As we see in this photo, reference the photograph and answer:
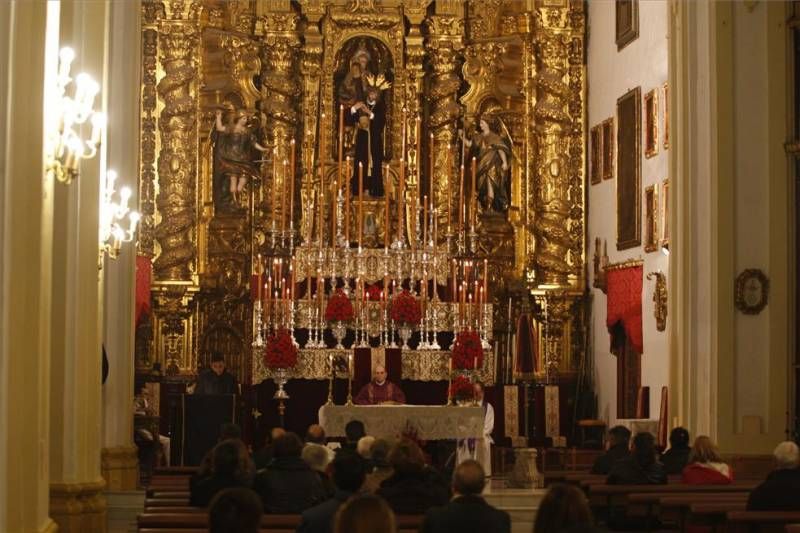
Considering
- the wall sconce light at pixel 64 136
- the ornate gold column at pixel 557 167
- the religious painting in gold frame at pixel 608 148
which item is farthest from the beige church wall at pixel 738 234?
the wall sconce light at pixel 64 136

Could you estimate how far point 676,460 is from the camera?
648 inches

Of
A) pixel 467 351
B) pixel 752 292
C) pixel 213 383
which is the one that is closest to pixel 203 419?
pixel 213 383

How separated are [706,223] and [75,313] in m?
8.36

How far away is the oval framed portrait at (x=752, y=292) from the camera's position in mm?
19516

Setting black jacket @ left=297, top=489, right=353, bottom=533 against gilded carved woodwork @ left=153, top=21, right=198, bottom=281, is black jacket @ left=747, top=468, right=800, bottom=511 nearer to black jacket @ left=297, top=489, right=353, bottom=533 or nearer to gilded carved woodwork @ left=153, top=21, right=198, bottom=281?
black jacket @ left=297, top=489, right=353, bottom=533

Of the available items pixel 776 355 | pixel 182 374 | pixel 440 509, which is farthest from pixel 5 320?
pixel 182 374

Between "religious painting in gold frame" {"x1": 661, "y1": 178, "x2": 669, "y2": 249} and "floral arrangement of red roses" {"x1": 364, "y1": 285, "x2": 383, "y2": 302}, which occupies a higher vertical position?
"religious painting in gold frame" {"x1": 661, "y1": 178, "x2": 669, "y2": 249}

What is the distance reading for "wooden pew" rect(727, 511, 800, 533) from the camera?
37.5 feet

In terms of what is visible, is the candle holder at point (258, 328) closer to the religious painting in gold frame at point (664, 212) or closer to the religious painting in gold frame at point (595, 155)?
the religious painting in gold frame at point (664, 212)

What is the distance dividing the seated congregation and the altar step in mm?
2575

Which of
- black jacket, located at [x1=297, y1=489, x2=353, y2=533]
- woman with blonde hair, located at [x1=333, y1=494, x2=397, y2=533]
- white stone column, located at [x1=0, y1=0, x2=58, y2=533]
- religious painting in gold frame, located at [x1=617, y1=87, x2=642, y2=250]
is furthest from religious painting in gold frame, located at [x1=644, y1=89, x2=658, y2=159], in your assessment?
woman with blonde hair, located at [x1=333, y1=494, x2=397, y2=533]

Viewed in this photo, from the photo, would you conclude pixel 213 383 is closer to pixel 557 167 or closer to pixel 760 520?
pixel 557 167

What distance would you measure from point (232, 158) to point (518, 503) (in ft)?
38.5

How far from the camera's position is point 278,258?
26969 millimetres
